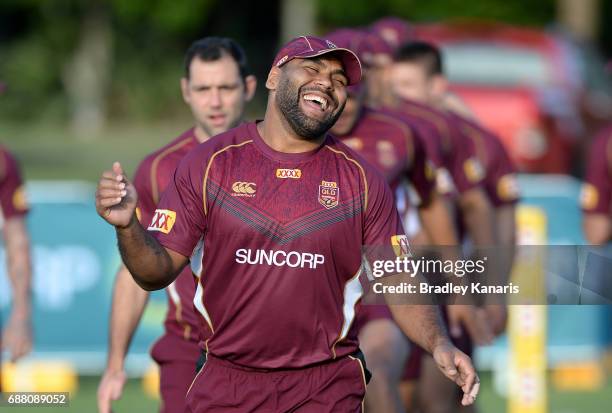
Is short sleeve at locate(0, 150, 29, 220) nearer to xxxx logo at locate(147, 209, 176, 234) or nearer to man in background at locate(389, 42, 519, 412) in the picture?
man in background at locate(389, 42, 519, 412)

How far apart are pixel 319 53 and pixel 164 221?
90 centimetres

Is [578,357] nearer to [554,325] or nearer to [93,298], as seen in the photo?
[554,325]

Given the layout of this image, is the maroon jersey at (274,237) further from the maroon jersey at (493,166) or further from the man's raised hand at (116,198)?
the maroon jersey at (493,166)

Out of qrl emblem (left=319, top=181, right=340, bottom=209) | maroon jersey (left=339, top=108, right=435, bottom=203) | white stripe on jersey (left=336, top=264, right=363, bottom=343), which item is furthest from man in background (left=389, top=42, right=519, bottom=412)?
qrl emblem (left=319, top=181, right=340, bottom=209)

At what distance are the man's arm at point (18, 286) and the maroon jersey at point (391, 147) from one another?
2.02m

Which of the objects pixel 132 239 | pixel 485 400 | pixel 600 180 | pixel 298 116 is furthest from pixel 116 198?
pixel 485 400

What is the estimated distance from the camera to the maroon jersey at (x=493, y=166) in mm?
10305

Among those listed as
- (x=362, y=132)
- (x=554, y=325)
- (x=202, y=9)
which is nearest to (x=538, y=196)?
(x=554, y=325)

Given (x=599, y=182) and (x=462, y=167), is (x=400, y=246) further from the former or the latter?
(x=599, y=182)

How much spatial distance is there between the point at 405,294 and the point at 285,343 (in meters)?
0.52

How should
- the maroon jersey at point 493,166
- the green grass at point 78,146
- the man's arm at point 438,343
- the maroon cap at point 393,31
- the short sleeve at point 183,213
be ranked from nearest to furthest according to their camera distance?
the man's arm at point 438,343, the short sleeve at point 183,213, the maroon jersey at point 493,166, the maroon cap at point 393,31, the green grass at point 78,146

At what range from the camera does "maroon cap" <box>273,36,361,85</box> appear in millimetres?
6246

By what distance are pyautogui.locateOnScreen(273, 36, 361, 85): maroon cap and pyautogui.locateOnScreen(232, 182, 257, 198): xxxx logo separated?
1.69ft

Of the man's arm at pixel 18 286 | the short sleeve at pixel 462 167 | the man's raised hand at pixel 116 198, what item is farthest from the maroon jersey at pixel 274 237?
the short sleeve at pixel 462 167
